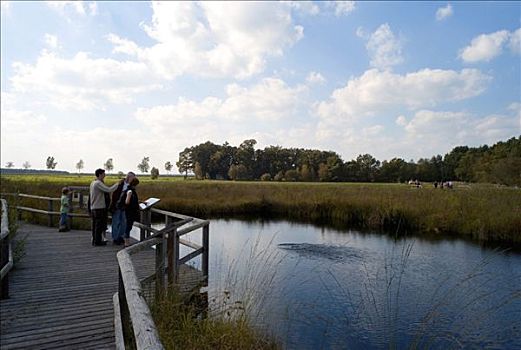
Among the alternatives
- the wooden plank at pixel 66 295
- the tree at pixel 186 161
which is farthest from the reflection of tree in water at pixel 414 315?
the tree at pixel 186 161

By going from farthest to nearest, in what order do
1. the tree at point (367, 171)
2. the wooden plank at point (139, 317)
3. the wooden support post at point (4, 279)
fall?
the tree at point (367, 171) → the wooden support post at point (4, 279) → the wooden plank at point (139, 317)

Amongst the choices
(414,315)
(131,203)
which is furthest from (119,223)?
(414,315)

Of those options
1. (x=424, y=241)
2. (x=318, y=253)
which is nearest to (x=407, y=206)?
(x=424, y=241)

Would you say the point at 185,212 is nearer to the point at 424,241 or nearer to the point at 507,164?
the point at 424,241

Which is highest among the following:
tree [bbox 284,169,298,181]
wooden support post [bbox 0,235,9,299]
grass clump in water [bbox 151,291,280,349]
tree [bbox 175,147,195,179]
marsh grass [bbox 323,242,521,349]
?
tree [bbox 175,147,195,179]

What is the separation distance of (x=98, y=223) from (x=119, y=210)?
2.69ft

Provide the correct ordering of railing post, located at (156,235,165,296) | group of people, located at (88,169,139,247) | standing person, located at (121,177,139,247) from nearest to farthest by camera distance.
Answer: railing post, located at (156,235,165,296), standing person, located at (121,177,139,247), group of people, located at (88,169,139,247)

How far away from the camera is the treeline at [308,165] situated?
83438 mm

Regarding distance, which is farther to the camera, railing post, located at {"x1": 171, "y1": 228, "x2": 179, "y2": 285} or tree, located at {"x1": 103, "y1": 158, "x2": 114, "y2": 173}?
tree, located at {"x1": 103, "y1": 158, "x2": 114, "y2": 173}

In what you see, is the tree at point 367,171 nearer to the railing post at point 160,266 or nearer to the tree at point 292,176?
the tree at point 292,176

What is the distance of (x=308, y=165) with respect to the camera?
92375mm

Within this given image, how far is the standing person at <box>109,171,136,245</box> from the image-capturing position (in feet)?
26.7

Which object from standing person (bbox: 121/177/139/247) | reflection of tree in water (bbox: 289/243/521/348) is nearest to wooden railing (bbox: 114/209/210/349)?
standing person (bbox: 121/177/139/247)

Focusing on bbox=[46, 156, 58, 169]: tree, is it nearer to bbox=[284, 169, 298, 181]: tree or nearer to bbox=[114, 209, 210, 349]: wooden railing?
bbox=[284, 169, 298, 181]: tree
